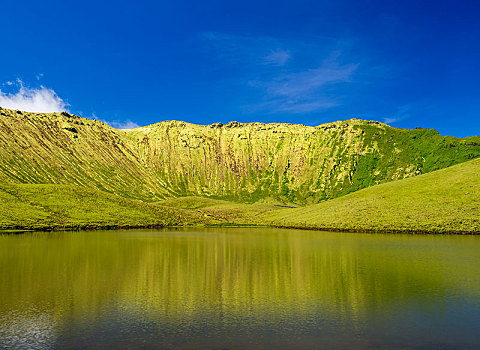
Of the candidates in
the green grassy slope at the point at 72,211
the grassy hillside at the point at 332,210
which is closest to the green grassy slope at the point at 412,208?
the grassy hillside at the point at 332,210

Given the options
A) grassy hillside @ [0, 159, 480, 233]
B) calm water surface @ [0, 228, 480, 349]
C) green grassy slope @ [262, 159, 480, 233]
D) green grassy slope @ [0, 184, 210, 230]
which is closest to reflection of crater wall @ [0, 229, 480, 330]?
calm water surface @ [0, 228, 480, 349]

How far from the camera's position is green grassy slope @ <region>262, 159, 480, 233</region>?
93500 millimetres

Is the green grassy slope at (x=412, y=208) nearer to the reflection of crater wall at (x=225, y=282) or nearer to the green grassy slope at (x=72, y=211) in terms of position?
the reflection of crater wall at (x=225, y=282)

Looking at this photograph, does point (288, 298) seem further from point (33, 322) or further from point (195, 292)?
point (33, 322)

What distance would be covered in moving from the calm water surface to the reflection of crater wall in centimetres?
10

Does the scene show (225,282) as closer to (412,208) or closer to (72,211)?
(412,208)

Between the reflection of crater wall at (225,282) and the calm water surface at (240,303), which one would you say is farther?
the reflection of crater wall at (225,282)

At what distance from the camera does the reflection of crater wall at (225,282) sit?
81.4ft

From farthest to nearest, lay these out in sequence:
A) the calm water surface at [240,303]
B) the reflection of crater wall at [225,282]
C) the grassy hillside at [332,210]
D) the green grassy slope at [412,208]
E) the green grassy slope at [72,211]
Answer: the green grassy slope at [72,211]
the grassy hillside at [332,210]
the green grassy slope at [412,208]
the reflection of crater wall at [225,282]
the calm water surface at [240,303]

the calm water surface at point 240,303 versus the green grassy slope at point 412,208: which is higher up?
the green grassy slope at point 412,208

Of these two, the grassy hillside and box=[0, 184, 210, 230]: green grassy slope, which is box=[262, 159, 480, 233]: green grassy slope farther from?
box=[0, 184, 210, 230]: green grassy slope

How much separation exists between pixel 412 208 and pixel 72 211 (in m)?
118

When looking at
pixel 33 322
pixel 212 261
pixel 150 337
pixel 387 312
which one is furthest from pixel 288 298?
pixel 212 261

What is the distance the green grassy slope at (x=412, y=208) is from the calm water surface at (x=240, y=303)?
51.6m
